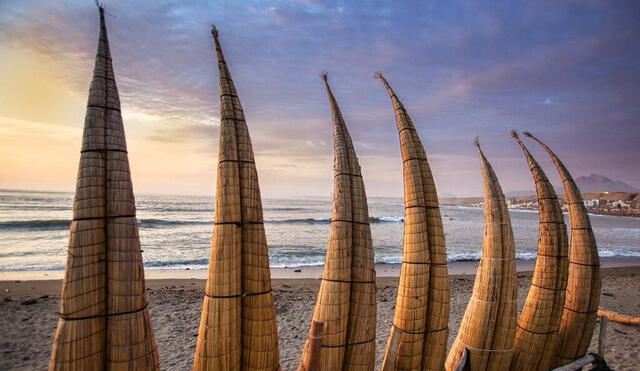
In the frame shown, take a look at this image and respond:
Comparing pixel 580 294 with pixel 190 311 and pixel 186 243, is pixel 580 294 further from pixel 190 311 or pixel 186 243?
pixel 186 243

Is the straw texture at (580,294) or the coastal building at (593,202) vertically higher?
the coastal building at (593,202)

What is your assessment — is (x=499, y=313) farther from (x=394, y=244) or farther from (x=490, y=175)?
(x=394, y=244)

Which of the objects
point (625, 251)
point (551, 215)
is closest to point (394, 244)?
point (625, 251)

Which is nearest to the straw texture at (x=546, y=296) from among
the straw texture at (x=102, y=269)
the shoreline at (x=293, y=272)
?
the straw texture at (x=102, y=269)

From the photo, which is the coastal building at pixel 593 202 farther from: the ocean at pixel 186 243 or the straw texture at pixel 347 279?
the straw texture at pixel 347 279

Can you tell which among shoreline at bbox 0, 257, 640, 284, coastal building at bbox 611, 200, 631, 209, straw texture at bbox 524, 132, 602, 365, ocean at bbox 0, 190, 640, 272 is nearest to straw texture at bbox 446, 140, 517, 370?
straw texture at bbox 524, 132, 602, 365

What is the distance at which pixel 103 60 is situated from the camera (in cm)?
245

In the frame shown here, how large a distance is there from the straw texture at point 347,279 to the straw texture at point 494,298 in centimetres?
142

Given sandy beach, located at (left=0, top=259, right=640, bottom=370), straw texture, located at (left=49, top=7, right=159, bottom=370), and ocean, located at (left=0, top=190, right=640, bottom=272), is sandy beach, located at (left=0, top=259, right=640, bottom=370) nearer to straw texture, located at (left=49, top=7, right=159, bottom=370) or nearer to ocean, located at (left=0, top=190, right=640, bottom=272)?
ocean, located at (left=0, top=190, right=640, bottom=272)

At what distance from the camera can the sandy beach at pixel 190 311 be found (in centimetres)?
758

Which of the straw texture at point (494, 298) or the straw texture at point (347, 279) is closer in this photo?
the straw texture at point (347, 279)

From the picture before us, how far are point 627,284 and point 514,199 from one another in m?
112

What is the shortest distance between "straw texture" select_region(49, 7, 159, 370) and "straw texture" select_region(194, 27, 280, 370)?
45 centimetres

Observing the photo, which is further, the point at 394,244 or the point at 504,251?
the point at 394,244
